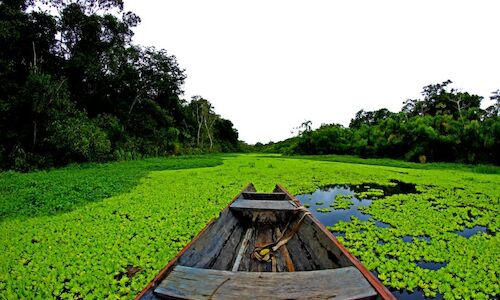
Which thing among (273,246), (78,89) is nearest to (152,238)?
(273,246)

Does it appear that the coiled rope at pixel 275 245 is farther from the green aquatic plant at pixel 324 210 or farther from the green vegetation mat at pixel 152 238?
the green aquatic plant at pixel 324 210

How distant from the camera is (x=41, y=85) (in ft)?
29.6

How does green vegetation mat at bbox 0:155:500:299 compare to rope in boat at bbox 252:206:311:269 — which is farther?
rope in boat at bbox 252:206:311:269

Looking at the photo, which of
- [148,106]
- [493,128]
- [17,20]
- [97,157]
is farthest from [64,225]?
[148,106]

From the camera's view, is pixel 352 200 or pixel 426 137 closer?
pixel 352 200

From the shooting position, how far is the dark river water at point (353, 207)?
250 centimetres

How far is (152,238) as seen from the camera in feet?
10.3

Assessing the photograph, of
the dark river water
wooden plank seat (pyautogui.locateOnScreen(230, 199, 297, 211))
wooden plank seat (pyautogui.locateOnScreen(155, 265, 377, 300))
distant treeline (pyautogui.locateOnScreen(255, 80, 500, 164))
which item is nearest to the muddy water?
the dark river water

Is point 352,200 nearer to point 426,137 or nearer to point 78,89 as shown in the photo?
point 426,137

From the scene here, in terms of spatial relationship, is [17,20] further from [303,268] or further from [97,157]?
[303,268]

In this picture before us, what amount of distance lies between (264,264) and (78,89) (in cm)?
1642

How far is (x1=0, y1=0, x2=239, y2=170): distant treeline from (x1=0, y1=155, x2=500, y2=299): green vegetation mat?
432 cm

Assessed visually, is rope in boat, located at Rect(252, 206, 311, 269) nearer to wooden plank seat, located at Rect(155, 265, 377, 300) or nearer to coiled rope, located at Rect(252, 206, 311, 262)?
coiled rope, located at Rect(252, 206, 311, 262)

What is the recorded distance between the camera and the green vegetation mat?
214 cm
